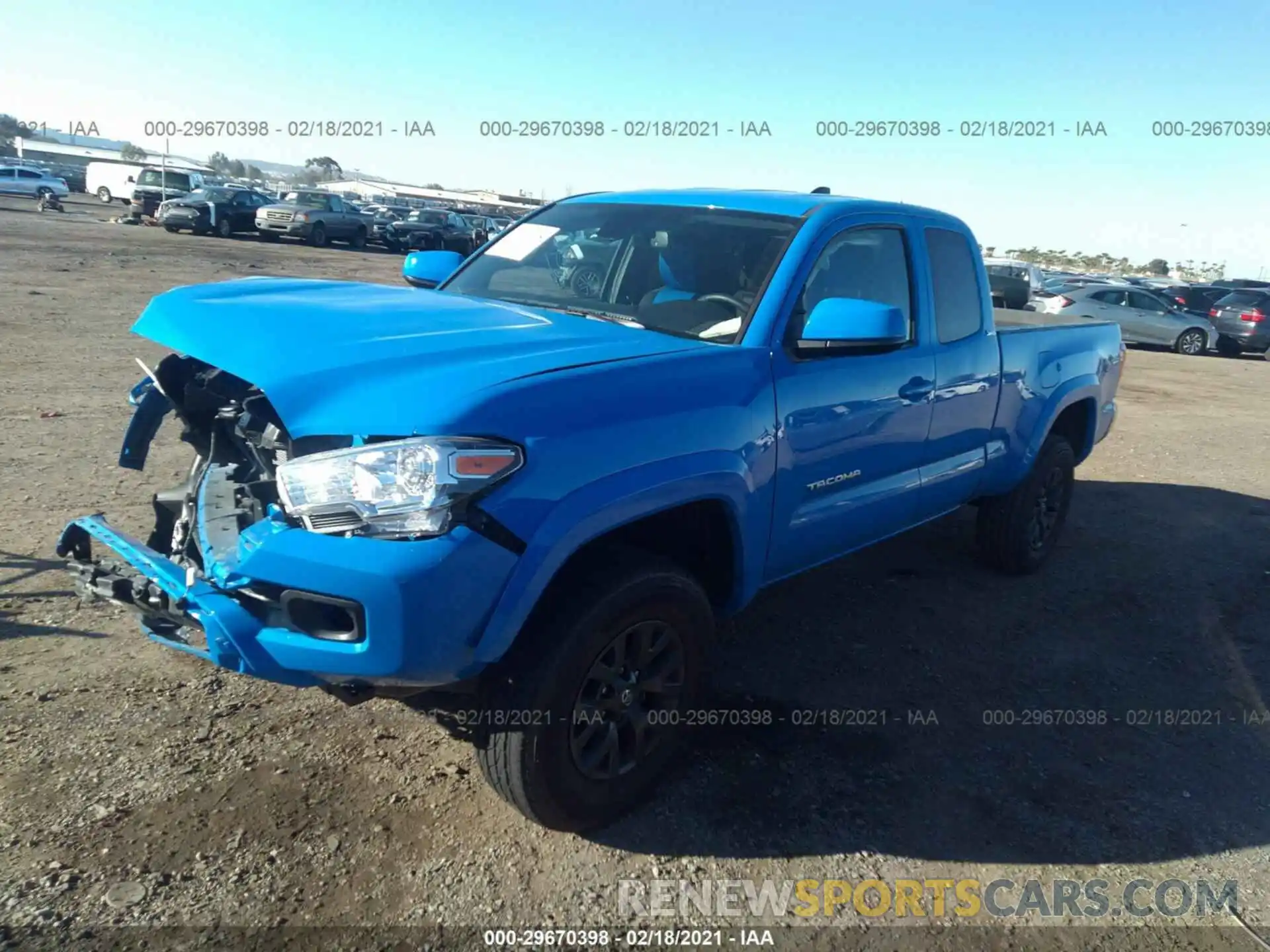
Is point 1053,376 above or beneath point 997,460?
above

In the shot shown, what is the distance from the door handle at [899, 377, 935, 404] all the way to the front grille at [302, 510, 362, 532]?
2391 millimetres

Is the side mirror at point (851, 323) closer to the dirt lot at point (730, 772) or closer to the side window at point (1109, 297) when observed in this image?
the dirt lot at point (730, 772)

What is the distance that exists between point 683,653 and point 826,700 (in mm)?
1094

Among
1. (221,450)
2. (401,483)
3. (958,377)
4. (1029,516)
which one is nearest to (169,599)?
(221,450)

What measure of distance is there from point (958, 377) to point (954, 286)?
49 centimetres

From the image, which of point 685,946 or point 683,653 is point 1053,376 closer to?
point 683,653

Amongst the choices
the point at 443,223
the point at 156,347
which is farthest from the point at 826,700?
the point at 443,223

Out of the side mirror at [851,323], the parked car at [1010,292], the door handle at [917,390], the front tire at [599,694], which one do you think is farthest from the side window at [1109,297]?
the front tire at [599,694]

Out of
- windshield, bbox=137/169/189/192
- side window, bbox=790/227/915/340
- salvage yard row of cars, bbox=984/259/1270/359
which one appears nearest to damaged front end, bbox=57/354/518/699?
side window, bbox=790/227/915/340

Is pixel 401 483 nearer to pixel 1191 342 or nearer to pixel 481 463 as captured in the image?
pixel 481 463

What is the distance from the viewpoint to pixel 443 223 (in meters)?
35.6

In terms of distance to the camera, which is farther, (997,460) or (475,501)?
(997,460)

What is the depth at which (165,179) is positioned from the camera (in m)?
34.1

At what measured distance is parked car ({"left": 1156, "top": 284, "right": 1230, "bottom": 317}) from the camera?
80.5ft
